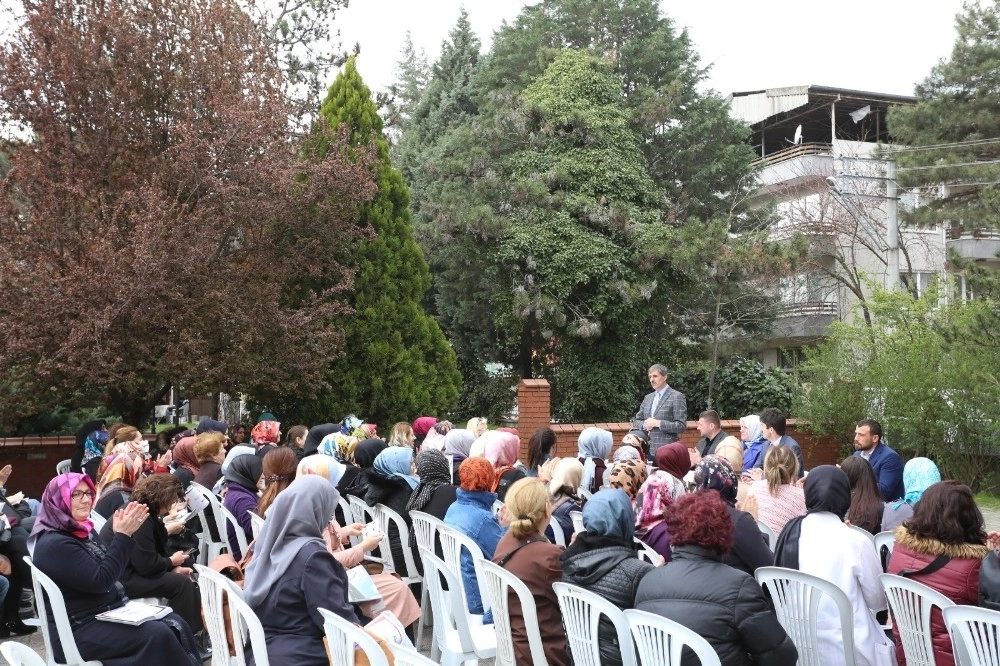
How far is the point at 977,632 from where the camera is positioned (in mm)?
3559

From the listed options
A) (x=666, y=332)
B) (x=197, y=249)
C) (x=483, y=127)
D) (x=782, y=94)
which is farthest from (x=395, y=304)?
(x=782, y=94)

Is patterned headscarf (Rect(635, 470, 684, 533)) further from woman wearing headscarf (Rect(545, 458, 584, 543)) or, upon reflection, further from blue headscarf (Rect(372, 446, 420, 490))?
blue headscarf (Rect(372, 446, 420, 490))

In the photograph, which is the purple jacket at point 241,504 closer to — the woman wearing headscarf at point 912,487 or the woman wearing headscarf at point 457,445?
the woman wearing headscarf at point 457,445

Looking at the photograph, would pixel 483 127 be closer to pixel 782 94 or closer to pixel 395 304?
pixel 395 304

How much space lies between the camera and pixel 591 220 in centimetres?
1991

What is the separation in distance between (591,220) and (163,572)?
14985mm

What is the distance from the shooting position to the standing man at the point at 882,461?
789cm

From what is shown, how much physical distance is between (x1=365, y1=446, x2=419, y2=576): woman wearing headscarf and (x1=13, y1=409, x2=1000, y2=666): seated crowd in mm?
13

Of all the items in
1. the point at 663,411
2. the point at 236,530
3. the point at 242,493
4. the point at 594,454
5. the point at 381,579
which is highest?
the point at 663,411

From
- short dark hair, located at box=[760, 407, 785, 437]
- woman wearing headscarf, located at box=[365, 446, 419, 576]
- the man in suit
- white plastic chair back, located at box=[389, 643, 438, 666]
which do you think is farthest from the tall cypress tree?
white plastic chair back, located at box=[389, 643, 438, 666]

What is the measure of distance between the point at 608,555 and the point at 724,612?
0.70m

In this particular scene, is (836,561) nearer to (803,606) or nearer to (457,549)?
(803,606)

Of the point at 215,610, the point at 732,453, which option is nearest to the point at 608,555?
the point at 215,610

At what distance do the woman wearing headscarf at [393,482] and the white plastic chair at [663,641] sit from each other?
141 inches
